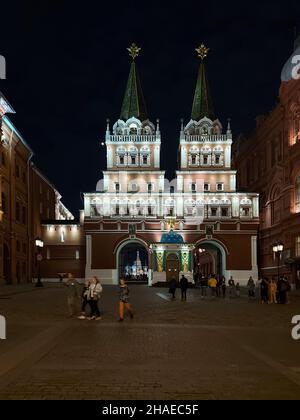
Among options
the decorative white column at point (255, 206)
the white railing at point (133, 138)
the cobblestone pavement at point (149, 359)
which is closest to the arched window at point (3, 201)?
the white railing at point (133, 138)

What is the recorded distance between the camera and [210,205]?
225 ft

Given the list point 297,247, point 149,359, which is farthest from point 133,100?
point 149,359

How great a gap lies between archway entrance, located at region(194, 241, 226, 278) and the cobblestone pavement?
1563 inches

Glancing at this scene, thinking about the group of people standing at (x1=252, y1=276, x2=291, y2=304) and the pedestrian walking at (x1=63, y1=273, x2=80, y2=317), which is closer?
the pedestrian walking at (x1=63, y1=273, x2=80, y2=317)

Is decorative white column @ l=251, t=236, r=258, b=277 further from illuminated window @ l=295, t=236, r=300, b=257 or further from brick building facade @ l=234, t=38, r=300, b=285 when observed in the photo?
illuminated window @ l=295, t=236, r=300, b=257

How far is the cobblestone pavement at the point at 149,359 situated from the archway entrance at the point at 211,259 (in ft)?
130

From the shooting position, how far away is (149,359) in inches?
443

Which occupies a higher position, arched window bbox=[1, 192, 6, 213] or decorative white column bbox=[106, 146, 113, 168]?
decorative white column bbox=[106, 146, 113, 168]

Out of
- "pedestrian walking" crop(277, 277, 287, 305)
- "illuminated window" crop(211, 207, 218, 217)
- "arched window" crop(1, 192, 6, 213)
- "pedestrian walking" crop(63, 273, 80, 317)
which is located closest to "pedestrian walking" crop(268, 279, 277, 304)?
"pedestrian walking" crop(277, 277, 287, 305)

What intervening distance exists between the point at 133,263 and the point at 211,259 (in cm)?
6256

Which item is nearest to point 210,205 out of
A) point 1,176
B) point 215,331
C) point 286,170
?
point 286,170

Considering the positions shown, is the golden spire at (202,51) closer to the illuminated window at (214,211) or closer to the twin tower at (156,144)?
the twin tower at (156,144)

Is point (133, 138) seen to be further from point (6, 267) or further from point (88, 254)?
point (6, 267)

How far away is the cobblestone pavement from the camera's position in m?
8.46
